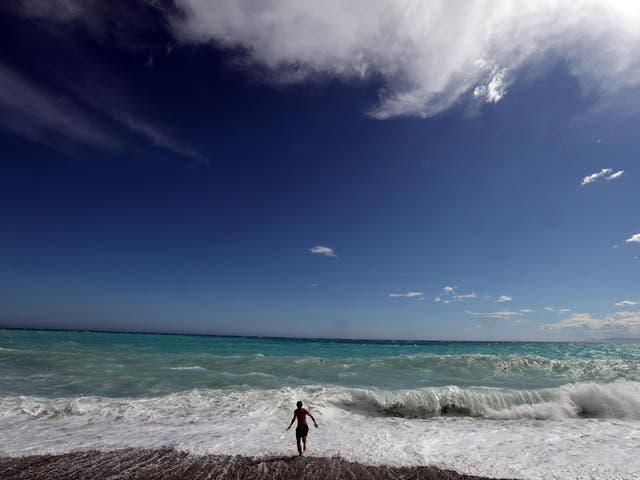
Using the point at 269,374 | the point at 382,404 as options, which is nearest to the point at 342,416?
the point at 382,404

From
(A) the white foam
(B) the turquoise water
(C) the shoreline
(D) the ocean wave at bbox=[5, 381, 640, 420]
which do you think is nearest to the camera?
(C) the shoreline

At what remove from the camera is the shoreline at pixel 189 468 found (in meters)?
6.97

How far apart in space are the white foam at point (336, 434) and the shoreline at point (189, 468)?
18.2 inches

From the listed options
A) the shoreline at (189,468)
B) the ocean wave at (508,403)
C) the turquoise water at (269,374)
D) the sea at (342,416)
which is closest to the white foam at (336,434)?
the sea at (342,416)

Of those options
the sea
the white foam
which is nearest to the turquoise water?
the sea

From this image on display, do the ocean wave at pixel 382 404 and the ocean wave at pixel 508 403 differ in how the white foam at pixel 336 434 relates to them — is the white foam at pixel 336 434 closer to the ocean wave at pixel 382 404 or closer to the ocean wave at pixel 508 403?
the ocean wave at pixel 382 404

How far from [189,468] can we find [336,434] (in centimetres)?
451

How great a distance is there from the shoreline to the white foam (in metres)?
0.46

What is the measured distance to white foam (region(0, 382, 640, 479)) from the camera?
8.20 m

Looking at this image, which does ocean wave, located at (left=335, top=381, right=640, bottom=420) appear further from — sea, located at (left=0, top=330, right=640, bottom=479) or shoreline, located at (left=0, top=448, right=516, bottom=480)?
shoreline, located at (left=0, top=448, right=516, bottom=480)

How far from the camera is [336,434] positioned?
10.2m

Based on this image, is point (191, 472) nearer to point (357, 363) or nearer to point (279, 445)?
point (279, 445)

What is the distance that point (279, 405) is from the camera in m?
13.5

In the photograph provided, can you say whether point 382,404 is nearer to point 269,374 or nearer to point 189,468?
point 189,468
